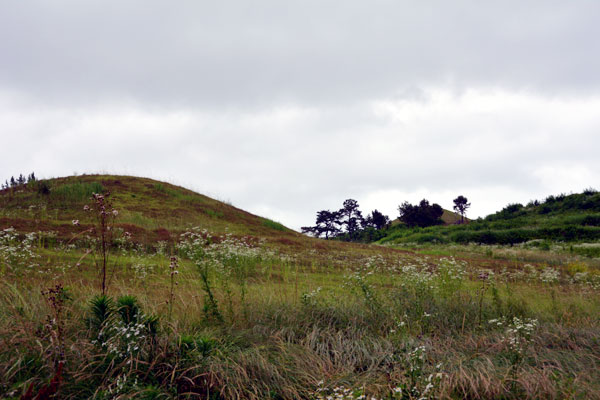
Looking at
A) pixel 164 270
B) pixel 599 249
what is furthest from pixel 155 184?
pixel 599 249

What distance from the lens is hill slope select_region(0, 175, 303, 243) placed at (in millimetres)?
12695

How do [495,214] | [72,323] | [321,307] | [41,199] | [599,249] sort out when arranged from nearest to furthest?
[72,323], [321,307], [41,199], [599,249], [495,214]

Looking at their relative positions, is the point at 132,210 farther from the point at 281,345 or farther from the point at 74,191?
the point at 281,345

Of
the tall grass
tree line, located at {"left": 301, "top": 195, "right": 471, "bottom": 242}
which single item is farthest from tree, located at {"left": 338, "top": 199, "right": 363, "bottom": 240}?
the tall grass

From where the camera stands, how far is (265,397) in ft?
10.6

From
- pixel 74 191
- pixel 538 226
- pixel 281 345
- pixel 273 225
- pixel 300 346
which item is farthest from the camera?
pixel 538 226

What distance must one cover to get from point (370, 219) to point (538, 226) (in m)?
26.0

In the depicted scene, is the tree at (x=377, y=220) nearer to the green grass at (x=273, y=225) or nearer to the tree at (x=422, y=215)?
the tree at (x=422, y=215)

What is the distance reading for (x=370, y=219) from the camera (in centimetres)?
5234

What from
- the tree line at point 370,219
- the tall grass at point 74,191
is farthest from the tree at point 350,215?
the tall grass at point 74,191

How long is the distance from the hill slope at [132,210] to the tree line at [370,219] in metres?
23.0

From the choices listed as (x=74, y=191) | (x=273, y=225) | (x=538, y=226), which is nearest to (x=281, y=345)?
(x=74, y=191)

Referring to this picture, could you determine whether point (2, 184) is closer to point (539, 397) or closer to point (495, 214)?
point (539, 397)

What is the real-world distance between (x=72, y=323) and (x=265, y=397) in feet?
6.89
